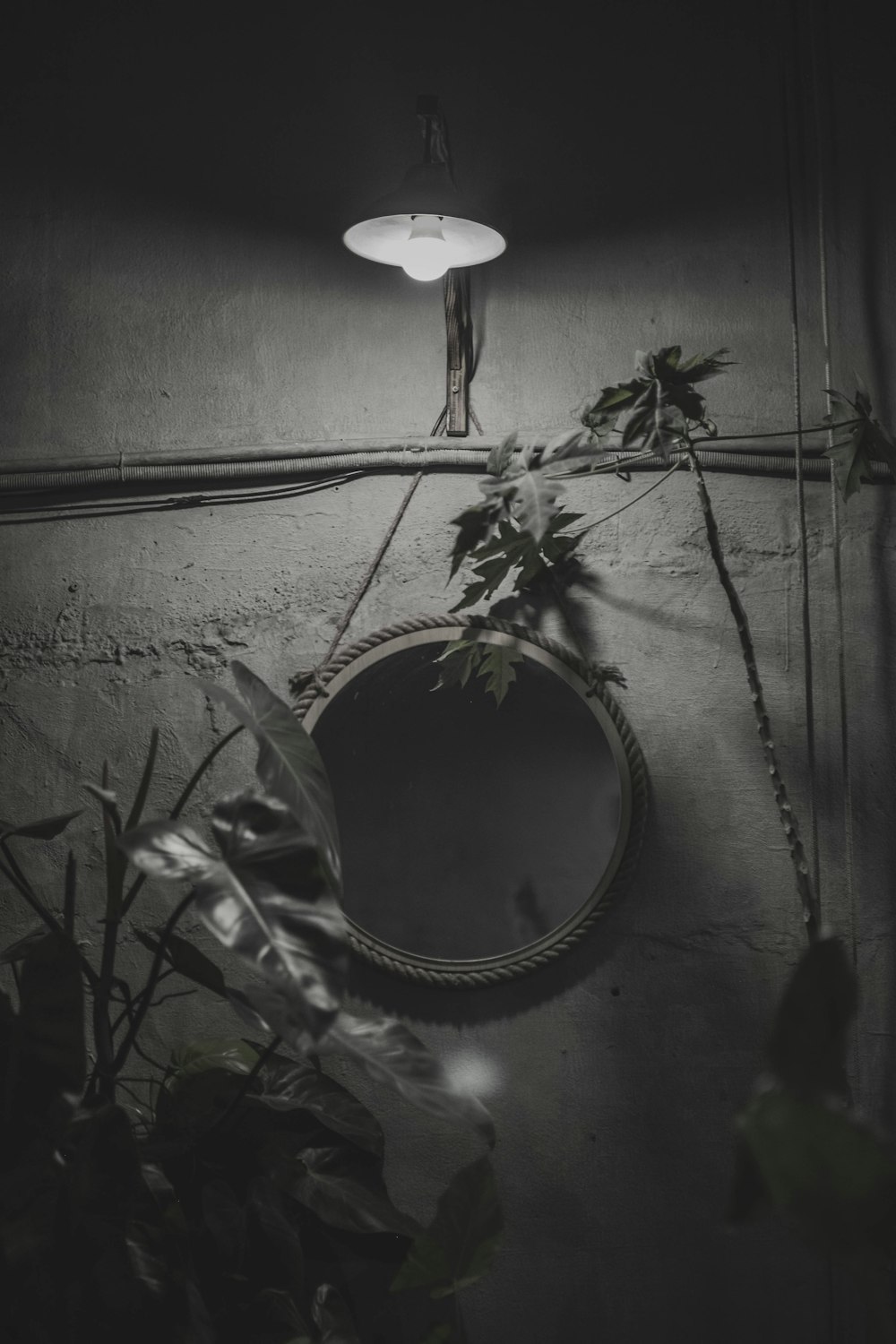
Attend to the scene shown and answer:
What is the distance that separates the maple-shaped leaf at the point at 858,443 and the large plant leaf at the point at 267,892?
968 mm

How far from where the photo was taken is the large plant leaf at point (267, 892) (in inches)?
40.2

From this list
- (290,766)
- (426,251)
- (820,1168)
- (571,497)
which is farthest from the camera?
(571,497)

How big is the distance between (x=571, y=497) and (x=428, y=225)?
515 millimetres

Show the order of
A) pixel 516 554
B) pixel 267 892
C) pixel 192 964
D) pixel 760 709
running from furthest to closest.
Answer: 1. pixel 516 554
2. pixel 760 709
3. pixel 192 964
4. pixel 267 892

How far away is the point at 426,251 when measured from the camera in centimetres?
173

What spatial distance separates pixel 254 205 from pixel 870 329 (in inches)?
45.8

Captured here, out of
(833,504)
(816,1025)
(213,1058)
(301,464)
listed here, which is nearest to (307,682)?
(301,464)

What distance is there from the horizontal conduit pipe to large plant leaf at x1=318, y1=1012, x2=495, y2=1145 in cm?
102

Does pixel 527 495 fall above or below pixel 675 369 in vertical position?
below

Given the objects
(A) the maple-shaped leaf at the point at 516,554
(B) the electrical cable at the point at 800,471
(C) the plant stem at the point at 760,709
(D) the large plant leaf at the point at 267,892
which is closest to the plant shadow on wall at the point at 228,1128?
(D) the large plant leaf at the point at 267,892

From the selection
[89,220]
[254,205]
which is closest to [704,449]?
[254,205]

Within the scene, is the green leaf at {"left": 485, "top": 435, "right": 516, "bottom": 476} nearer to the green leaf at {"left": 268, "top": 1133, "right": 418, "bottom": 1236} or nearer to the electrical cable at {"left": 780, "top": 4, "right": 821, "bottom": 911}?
the electrical cable at {"left": 780, "top": 4, "right": 821, "bottom": 911}

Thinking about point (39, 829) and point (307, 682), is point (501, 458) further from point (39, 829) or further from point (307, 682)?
point (39, 829)

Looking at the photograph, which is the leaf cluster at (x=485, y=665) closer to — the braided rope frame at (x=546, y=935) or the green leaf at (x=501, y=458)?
the braided rope frame at (x=546, y=935)
